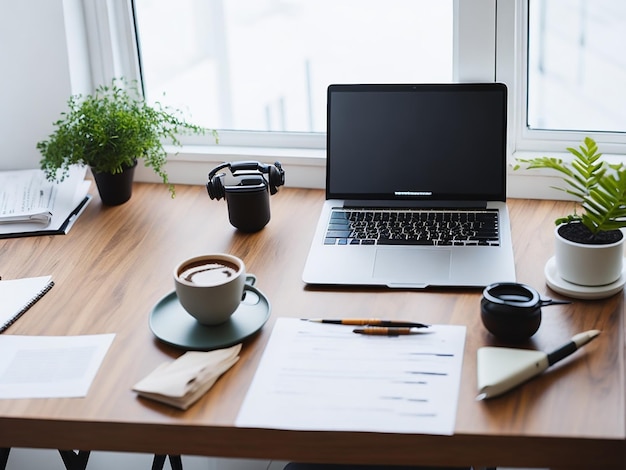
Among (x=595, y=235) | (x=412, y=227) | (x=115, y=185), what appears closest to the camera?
(x=595, y=235)

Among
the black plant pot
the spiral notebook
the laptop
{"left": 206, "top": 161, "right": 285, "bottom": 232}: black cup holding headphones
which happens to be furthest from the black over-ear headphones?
the spiral notebook

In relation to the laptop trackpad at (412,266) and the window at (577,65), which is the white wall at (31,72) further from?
the window at (577,65)

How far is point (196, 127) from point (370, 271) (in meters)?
0.66

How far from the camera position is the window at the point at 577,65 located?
6.00 ft

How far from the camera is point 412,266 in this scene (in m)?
1.54

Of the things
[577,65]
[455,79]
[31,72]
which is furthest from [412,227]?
[31,72]

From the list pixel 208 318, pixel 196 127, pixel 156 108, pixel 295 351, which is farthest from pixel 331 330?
pixel 156 108

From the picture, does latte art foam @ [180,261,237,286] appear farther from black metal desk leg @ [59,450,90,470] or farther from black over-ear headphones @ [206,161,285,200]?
black metal desk leg @ [59,450,90,470]

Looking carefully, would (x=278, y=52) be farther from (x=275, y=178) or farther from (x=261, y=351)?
(x=261, y=351)

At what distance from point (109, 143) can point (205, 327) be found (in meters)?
0.65

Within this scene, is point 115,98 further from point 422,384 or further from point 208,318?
point 422,384

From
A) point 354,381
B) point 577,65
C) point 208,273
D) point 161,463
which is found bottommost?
point 161,463

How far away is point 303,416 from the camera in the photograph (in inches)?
46.0

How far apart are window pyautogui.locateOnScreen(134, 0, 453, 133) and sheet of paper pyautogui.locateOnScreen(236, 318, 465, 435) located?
31.6 inches
